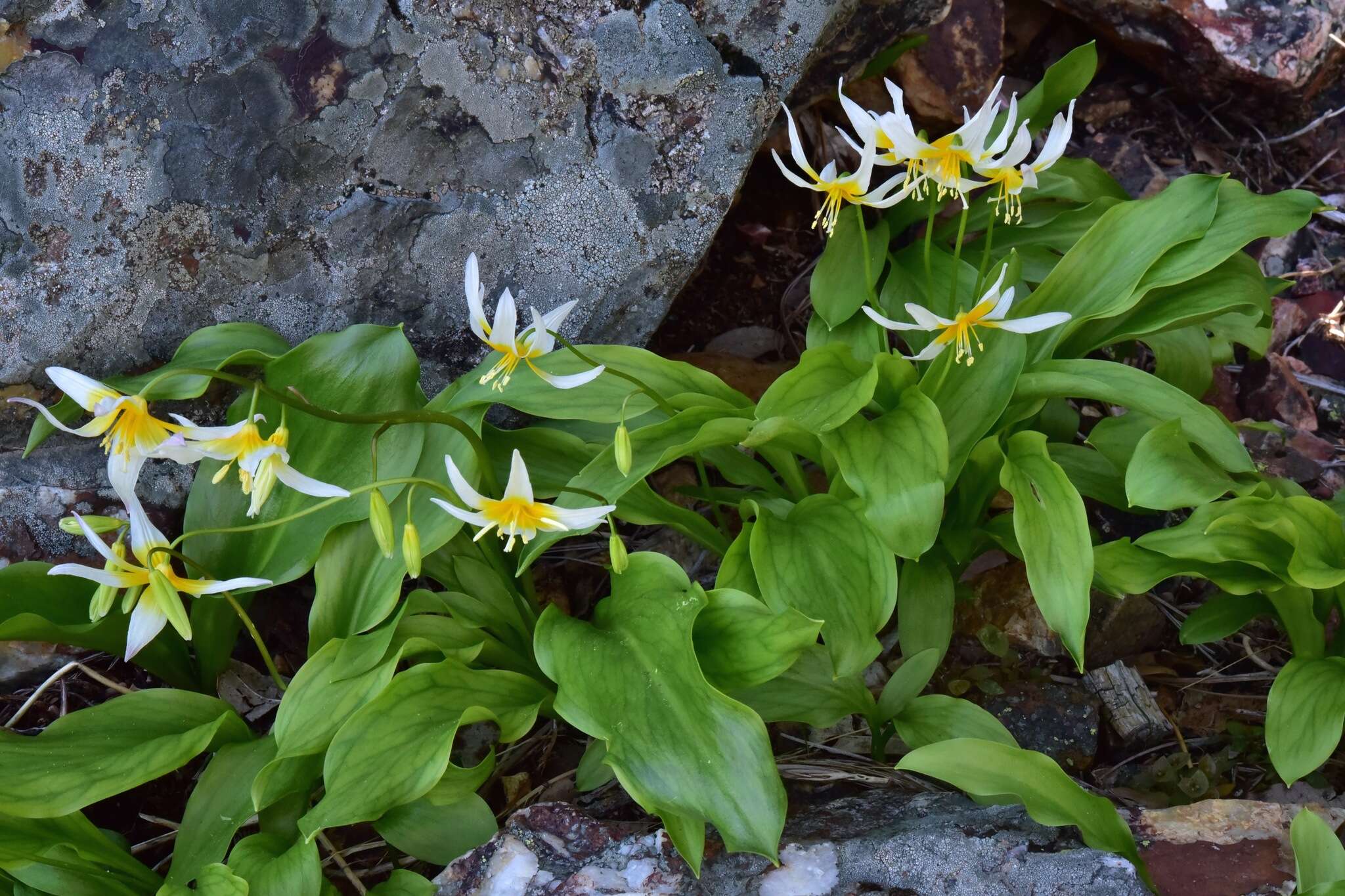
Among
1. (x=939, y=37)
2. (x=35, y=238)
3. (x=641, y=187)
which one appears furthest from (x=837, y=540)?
(x=939, y=37)

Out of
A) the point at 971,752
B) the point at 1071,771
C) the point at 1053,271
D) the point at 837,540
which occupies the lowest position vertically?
the point at 1071,771

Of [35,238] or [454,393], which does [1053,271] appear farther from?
[35,238]

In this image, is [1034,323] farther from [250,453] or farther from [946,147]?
[250,453]

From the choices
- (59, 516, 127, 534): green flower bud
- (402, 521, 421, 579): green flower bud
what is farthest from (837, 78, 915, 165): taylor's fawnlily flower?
(59, 516, 127, 534): green flower bud

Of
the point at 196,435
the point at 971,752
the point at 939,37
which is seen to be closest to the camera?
the point at 196,435

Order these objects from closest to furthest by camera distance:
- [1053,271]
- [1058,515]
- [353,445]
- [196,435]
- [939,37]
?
[196,435], [1058,515], [353,445], [1053,271], [939,37]

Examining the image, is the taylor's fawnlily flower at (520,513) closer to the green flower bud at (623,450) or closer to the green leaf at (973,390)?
the green flower bud at (623,450)

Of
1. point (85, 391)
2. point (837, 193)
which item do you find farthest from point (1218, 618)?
point (85, 391)
